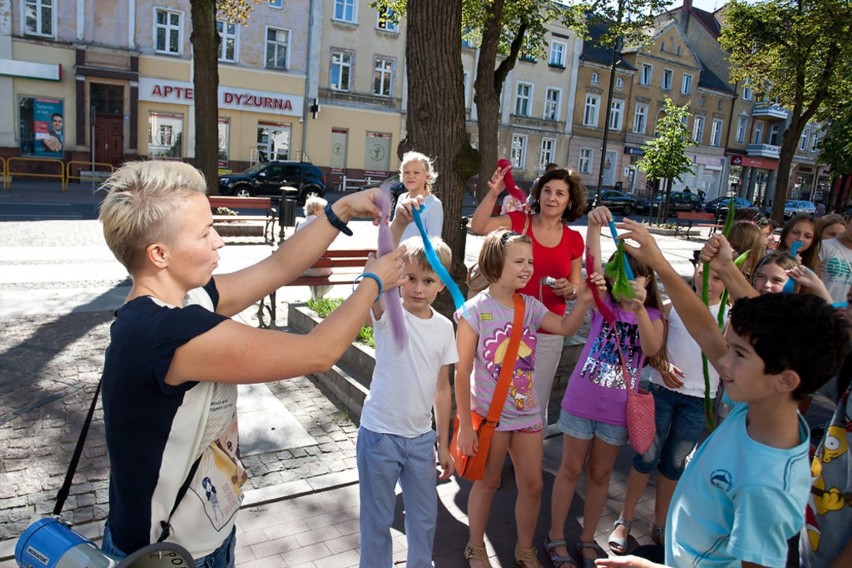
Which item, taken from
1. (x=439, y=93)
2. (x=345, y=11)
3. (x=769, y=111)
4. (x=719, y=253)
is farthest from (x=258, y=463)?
(x=769, y=111)

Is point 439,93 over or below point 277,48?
below

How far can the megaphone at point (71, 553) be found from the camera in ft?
5.14

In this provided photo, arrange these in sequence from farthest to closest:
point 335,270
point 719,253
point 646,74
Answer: point 646,74 < point 335,270 < point 719,253

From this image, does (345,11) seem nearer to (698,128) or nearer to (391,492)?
(698,128)

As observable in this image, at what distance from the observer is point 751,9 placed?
19.1 m

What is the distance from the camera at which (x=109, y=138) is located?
26.3 meters

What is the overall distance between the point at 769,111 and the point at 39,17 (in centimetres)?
4625

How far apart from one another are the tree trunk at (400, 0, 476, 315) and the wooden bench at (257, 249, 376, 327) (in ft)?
5.03

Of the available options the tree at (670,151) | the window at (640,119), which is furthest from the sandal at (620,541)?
the window at (640,119)

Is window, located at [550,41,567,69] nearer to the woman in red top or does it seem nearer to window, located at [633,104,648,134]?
window, located at [633,104,648,134]

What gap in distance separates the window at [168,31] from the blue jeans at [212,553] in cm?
2815

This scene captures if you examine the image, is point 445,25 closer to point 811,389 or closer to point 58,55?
point 811,389

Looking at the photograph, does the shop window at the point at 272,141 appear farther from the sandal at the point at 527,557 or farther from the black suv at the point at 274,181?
the sandal at the point at 527,557

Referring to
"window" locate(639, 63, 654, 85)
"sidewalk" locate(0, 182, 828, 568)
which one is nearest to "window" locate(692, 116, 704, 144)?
"window" locate(639, 63, 654, 85)
